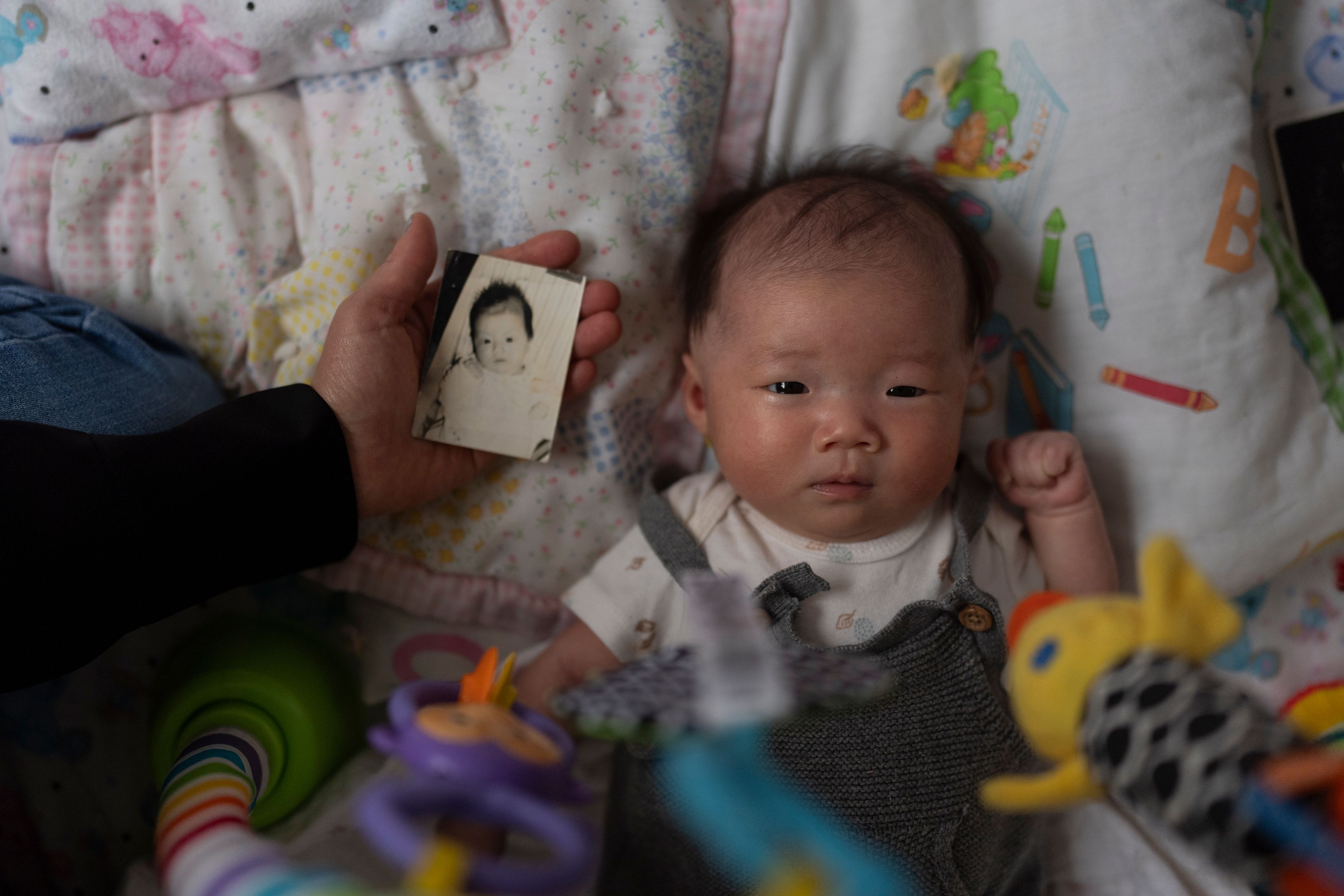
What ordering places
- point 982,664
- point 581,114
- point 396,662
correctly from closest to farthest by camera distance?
point 982,664, point 581,114, point 396,662

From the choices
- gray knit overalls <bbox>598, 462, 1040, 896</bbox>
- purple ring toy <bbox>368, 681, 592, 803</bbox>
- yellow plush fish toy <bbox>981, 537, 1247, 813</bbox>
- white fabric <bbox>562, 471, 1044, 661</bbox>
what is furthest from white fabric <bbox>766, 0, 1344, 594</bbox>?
purple ring toy <bbox>368, 681, 592, 803</bbox>

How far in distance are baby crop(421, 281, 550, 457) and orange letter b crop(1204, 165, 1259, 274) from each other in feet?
3.01

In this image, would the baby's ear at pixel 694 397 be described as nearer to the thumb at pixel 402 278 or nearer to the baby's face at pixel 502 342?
the baby's face at pixel 502 342

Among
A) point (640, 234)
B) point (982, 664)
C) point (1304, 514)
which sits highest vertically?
point (640, 234)

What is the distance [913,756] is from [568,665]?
0.43m

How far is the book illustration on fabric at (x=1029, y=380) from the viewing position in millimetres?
1220

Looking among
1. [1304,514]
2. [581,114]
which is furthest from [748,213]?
[1304,514]

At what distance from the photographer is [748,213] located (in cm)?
111

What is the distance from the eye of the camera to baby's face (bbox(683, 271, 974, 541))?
969 mm

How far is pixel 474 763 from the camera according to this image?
550mm

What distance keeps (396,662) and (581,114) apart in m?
0.82

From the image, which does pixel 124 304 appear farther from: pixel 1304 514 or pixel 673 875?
pixel 1304 514

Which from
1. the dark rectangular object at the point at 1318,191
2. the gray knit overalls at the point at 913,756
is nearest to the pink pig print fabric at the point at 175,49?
the gray knit overalls at the point at 913,756

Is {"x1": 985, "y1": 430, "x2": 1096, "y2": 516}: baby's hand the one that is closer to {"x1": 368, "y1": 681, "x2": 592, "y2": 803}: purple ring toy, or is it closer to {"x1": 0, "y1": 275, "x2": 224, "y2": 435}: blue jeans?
{"x1": 368, "y1": 681, "x2": 592, "y2": 803}: purple ring toy
